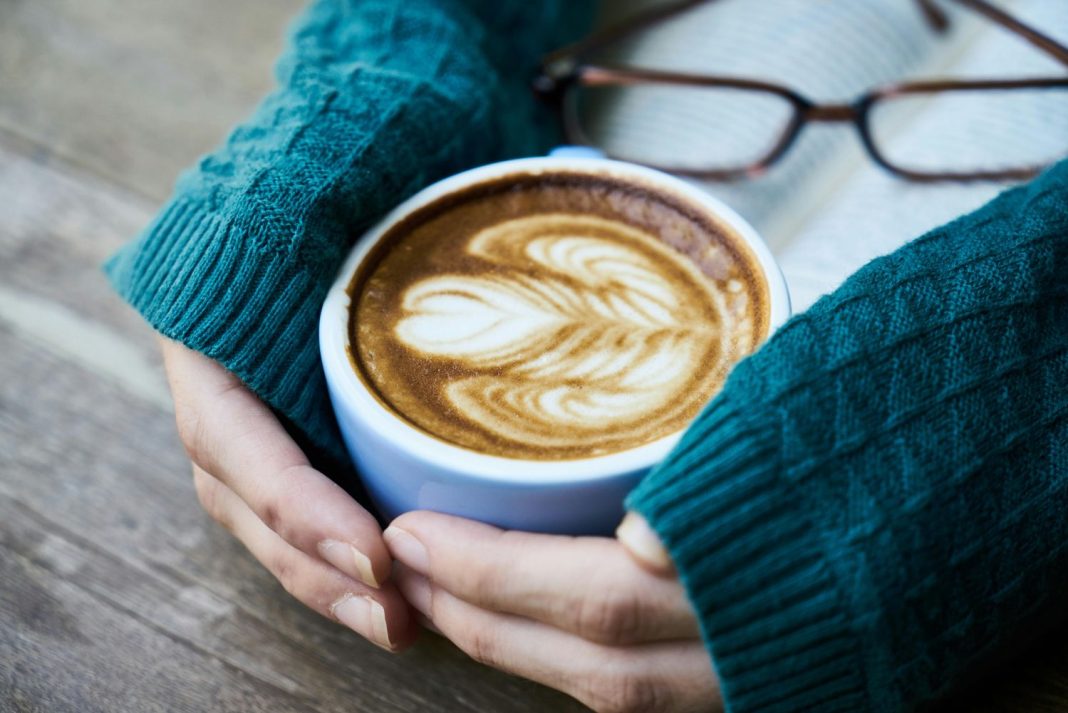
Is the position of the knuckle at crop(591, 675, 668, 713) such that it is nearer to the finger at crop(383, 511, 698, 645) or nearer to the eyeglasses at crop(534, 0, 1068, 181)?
the finger at crop(383, 511, 698, 645)

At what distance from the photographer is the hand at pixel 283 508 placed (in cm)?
54

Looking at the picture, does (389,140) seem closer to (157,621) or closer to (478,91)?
(478,91)

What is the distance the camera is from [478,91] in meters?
0.74

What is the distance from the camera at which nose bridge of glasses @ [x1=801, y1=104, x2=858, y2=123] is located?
2.89 feet

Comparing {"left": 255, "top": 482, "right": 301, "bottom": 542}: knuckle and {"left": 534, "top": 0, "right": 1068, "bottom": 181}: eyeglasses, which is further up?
{"left": 534, "top": 0, "right": 1068, "bottom": 181}: eyeglasses

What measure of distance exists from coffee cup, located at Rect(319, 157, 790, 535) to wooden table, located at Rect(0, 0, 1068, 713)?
0.38ft

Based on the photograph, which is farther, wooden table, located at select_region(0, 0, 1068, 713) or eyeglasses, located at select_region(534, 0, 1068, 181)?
eyeglasses, located at select_region(534, 0, 1068, 181)

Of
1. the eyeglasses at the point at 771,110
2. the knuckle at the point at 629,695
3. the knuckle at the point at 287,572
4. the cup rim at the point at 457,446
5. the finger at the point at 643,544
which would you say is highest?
the eyeglasses at the point at 771,110

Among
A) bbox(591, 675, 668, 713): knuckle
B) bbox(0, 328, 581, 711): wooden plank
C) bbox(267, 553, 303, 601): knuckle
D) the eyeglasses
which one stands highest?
the eyeglasses

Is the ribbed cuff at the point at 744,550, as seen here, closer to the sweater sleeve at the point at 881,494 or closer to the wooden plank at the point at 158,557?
the sweater sleeve at the point at 881,494

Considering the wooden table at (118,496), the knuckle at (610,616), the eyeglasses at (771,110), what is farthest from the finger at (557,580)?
the eyeglasses at (771,110)

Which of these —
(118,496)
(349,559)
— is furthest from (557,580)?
(118,496)

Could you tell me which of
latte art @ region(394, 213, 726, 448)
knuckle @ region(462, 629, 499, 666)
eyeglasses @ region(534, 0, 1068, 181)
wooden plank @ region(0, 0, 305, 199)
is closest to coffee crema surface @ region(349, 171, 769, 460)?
latte art @ region(394, 213, 726, 448)

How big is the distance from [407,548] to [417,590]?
0.15 feet
